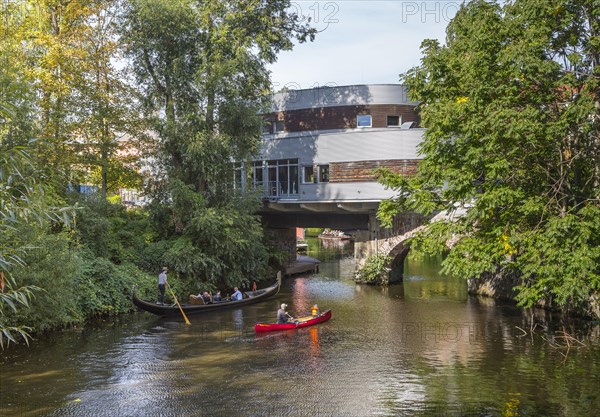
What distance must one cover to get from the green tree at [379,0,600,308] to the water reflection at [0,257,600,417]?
301 centimetres

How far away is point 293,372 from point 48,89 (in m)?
21.1

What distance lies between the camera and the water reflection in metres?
15.0

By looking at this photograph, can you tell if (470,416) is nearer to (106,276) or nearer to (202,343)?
(202,343)

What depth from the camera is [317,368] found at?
60.9 ft

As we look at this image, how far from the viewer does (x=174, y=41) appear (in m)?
32.9

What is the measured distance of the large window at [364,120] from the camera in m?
37.8

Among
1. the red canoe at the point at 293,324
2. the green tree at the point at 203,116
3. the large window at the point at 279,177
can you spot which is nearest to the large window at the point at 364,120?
the large window at the point at 279,177

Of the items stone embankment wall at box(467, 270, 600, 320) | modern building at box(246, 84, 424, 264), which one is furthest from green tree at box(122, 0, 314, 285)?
stone embankment wall at box(467, 270, 600, 320)

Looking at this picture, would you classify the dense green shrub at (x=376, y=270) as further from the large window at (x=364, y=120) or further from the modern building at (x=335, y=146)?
the large window at (x=364, y=120)

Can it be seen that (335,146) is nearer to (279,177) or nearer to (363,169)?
(363,169)

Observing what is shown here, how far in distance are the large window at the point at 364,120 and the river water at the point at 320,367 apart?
541 inches

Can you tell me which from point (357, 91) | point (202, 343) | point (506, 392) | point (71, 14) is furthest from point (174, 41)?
point (506, 392)

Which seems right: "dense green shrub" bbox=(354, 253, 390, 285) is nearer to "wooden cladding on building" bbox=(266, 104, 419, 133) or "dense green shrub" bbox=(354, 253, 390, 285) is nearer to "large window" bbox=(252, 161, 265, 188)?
"wooden cladding on building" bbox=(266, 104, 419, 133)

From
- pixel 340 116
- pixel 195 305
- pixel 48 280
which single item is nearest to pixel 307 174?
pixel 340 116
